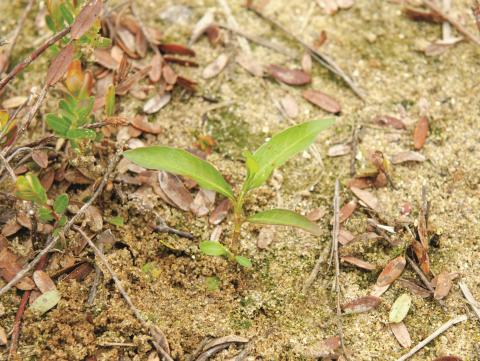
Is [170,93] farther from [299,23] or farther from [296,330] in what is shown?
[296,330]

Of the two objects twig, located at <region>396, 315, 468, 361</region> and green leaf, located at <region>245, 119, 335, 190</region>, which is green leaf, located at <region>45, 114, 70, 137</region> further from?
twig, located at <region>396, 315, 468, 361</region>

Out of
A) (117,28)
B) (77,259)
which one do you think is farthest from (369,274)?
(117,28)

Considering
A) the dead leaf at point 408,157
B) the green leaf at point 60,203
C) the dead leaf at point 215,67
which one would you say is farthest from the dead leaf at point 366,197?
the green leaf at point 60,203

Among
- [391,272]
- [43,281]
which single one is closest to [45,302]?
[43,281]

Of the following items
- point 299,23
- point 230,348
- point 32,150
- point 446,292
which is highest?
point 32,150

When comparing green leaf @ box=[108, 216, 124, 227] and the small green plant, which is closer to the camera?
the small green plant

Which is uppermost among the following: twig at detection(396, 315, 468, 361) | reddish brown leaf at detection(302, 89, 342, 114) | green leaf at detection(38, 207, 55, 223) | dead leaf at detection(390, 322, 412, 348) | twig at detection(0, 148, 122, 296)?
green leaf at detection(38, 207, 55, 223)

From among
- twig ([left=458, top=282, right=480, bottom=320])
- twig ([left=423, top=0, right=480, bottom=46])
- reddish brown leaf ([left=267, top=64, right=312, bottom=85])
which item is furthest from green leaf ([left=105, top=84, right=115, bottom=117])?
twig ([left=423, top=0, right=480, bottom=46])

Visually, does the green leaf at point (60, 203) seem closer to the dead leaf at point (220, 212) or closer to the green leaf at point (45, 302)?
the green leaf at point (45, 302)
